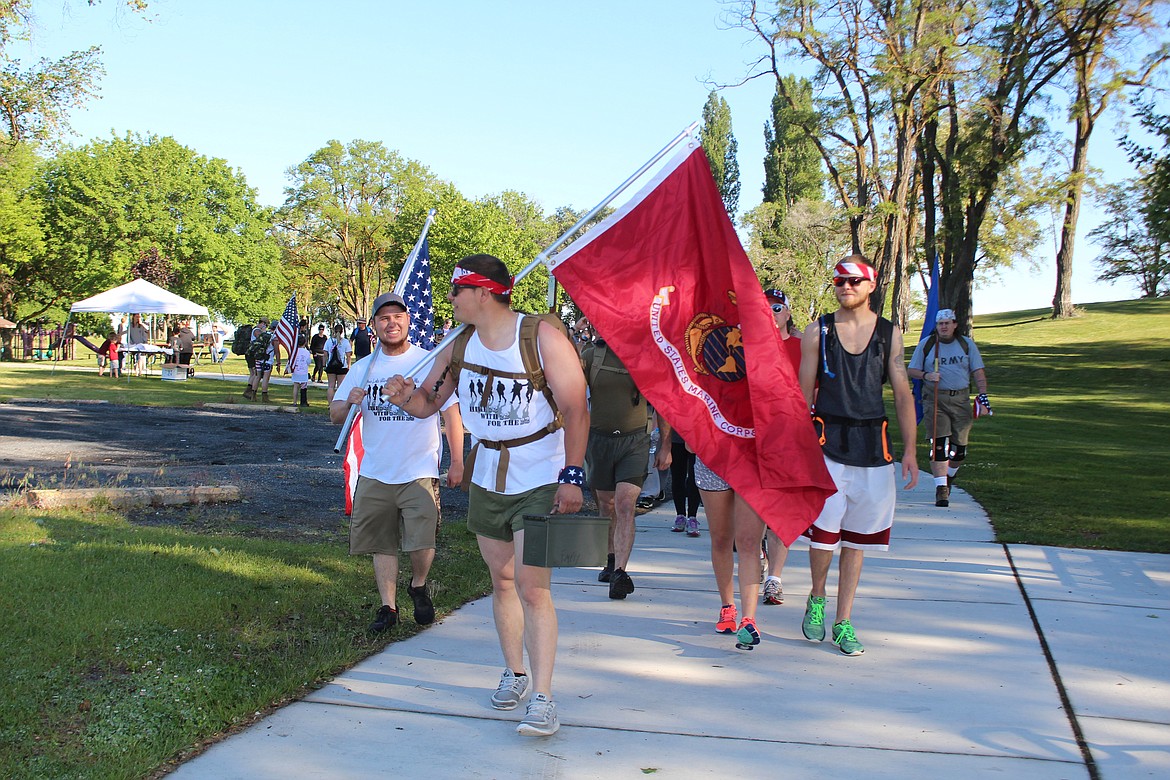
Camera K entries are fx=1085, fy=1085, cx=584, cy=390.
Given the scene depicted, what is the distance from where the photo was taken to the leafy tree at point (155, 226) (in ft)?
198

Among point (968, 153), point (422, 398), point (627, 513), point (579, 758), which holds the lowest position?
point (579, 758)

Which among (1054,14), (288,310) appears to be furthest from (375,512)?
(1054,14)

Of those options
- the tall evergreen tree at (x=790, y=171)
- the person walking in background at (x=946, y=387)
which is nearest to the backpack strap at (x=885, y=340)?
the person walking in background at (x=946, y=387)

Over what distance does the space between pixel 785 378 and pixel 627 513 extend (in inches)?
83.8

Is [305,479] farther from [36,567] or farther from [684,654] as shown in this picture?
[684,654]

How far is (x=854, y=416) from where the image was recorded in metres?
5.84

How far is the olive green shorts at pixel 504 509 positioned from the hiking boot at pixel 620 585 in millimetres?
2505

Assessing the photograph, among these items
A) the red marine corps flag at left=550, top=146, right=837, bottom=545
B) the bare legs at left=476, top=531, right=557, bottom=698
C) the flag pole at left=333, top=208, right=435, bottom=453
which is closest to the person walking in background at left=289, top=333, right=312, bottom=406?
the flag pole at left=333, top=208, right=435, bottom=453

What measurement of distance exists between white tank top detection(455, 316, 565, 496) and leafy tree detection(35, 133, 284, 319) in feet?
201

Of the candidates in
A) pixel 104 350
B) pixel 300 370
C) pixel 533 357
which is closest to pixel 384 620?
pixel 533 357

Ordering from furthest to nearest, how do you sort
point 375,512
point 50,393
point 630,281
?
point 50,393 < point 375,512 < point 630,281

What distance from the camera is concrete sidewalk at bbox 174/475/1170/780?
13.8 ft

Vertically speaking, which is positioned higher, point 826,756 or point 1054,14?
point 1054,14

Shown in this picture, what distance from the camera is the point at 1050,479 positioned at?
536 inches
